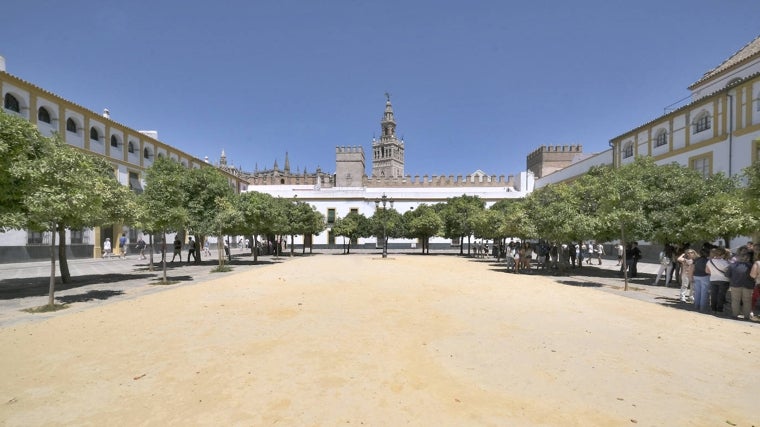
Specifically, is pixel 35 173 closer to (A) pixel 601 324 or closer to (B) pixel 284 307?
(B) pixel 284 307

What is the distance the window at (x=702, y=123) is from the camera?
21281mm

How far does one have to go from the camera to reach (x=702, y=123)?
2178cm

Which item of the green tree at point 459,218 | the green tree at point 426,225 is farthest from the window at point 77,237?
the green tree at point 459,218

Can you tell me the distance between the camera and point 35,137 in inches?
395

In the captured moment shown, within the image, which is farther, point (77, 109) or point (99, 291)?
point (77, 109)

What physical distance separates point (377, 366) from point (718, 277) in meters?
8.24

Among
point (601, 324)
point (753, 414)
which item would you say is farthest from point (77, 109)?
point (753, 414)

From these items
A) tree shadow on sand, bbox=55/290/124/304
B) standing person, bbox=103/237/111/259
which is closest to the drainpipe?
tree shadow on sand, bbox=55/290/124/304

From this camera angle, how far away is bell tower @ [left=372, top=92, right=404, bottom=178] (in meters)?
89.9

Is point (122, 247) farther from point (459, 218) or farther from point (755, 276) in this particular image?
point (755, 276)

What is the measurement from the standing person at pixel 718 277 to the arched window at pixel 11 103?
1154 inches

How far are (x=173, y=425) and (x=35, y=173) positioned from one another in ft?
24.9

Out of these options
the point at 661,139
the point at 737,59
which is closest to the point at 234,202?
the point at 661,139

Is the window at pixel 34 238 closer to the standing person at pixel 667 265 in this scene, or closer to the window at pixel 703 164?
the standing person at pixel 667 265
